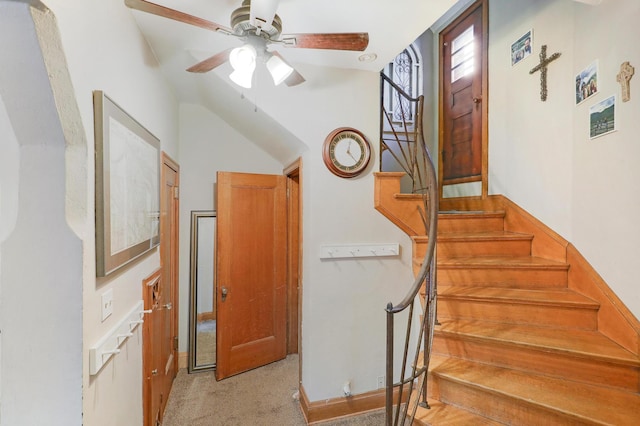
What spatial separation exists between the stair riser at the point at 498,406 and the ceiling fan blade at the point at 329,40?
72.0 inches

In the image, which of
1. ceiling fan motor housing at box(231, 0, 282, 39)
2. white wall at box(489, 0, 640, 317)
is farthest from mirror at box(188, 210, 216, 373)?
white wall at box(489, 0, 640, 317)

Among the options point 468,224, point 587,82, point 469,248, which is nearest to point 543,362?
point 469,248

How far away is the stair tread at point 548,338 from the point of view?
1476 mm

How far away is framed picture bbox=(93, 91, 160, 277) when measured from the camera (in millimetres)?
1172

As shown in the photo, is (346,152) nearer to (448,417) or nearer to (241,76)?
(241,76)

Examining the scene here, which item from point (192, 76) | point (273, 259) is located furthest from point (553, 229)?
point (192, 76)

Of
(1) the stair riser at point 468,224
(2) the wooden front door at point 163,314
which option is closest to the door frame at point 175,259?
(2) the wooden front door at point 163,314

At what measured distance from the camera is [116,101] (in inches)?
54.1

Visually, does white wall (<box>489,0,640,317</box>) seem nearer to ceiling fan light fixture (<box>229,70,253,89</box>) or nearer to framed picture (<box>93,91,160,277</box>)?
ceiling fan light fixture (<box>229,70,253,89</box>)

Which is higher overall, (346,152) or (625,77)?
(625,77)

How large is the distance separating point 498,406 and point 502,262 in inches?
37.0

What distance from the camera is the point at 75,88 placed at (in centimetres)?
102

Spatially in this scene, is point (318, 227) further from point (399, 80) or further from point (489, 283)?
point (399, 80)

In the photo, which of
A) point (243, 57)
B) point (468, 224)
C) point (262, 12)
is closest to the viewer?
point (262, 12)
